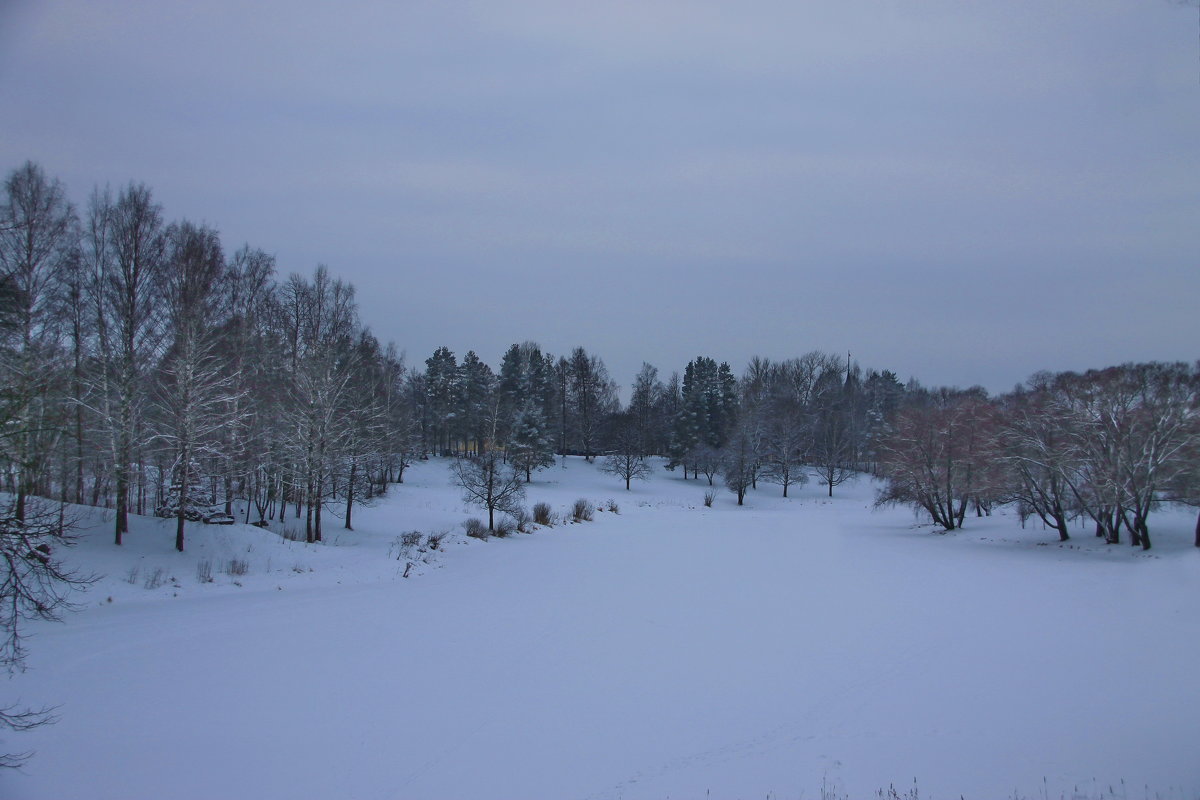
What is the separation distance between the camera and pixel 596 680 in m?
11.2

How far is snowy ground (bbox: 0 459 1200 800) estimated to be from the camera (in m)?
7.81

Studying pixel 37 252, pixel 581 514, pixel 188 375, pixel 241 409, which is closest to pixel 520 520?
pixel 581 514

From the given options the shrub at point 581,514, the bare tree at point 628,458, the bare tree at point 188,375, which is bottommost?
the shrub at point 581,514

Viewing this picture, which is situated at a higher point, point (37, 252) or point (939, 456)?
point (37, 252)

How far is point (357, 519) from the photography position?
31828mm

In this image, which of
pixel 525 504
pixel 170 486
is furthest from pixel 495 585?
pixel 525 504

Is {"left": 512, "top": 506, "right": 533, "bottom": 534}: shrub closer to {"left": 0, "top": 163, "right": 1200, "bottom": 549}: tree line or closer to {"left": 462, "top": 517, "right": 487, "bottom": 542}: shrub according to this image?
{"left": 462, "top": 517, "right": 487, "bottom": 542}: shrub

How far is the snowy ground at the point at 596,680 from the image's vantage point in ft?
25.6

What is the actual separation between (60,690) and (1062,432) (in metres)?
31.1

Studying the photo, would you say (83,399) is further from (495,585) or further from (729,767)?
(729,767)

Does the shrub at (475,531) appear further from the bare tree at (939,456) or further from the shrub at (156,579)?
the bare tree at (939,456)

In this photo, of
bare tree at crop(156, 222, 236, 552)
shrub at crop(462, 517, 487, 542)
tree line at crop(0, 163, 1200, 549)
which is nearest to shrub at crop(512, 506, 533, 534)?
shrub at crop(462, 517, 487, 542)

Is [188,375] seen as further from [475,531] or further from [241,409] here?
[475,531]

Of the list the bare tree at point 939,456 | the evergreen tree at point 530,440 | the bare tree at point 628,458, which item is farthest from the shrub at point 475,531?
the bare tree at point 628,458
